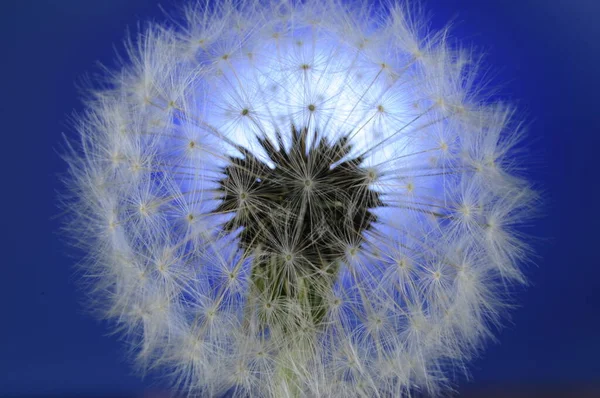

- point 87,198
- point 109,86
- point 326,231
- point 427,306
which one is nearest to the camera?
point 326,231

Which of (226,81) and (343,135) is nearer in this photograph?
(343,135)

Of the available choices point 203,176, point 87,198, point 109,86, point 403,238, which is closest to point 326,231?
point 403,238

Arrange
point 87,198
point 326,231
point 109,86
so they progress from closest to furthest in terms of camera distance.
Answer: point 326,231
point 87,198
point 109,86

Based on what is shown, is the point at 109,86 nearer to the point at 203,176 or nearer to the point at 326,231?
the point at 203,176

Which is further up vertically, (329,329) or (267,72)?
(267,72)
